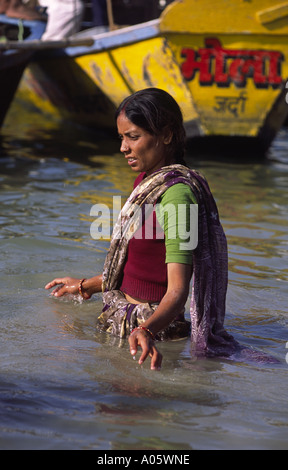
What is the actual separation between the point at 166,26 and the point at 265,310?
4858 millimetres

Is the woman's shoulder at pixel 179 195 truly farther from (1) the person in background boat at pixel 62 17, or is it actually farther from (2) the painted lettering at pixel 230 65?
(1) the person in background boat at pixel 62 17

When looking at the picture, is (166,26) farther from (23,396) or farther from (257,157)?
(23,396)

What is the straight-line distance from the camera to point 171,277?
289 cm

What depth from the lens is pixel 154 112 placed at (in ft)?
9.95

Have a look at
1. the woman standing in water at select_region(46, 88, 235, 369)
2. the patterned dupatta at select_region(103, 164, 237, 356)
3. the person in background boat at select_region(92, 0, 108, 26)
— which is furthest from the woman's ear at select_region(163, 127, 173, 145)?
the person in background boat at select_region(92, 0, 108, 26)

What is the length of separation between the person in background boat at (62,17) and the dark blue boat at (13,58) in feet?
2.86

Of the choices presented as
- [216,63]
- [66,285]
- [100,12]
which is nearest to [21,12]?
[100,12]

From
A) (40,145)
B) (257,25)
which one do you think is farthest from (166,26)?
(40,145)

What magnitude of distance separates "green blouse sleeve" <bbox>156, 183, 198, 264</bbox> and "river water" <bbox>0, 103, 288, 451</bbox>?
54cm

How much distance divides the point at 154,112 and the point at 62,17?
779 centimetres

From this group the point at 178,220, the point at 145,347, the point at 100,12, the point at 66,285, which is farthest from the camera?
the point at 100,12

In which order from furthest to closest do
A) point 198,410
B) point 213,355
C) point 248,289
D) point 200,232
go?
point 248,289
point 213,355
point 200,232
point 198,410

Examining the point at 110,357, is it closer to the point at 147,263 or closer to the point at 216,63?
the point at 147,263

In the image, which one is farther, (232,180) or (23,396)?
(232,180)
